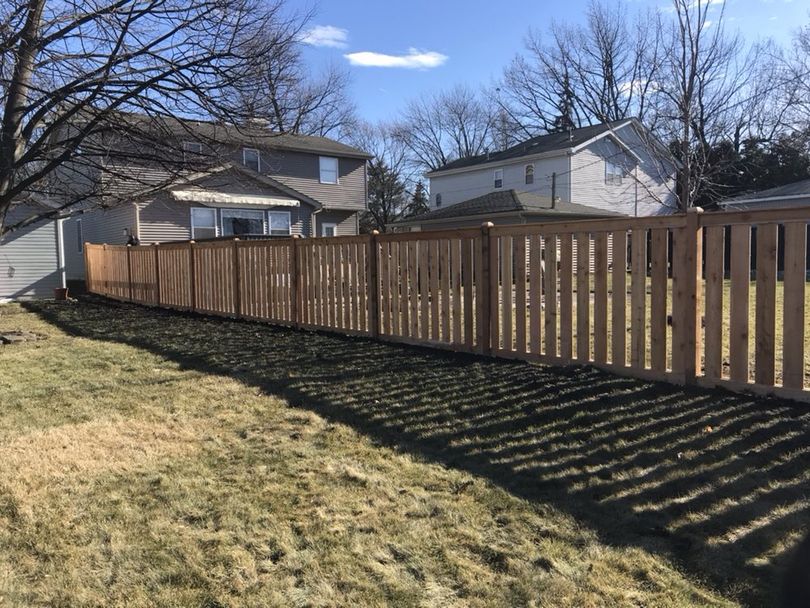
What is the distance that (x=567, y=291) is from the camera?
18.9 feet

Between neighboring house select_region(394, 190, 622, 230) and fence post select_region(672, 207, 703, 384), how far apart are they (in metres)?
15.0

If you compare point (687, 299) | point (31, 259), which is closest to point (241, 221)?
point (31, 259)

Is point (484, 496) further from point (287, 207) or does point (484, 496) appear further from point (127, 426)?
point (287, 207)

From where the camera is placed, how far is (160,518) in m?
3.00

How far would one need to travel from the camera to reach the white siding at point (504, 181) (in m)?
28.2

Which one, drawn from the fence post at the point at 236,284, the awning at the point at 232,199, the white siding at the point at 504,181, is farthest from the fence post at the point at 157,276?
the white siding at the point at 504,181

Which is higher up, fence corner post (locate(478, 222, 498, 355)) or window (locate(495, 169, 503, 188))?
window (locate(495, 169, 503, 188))

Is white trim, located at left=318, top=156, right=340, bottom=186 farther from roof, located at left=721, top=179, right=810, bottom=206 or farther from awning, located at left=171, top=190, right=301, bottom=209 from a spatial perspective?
roof, located at left=721, top=179, right=810, bottom=206

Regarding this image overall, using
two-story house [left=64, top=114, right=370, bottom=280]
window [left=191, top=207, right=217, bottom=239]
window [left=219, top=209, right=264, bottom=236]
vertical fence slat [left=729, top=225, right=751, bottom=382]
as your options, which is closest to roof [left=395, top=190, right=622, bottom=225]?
two-story house [left=64, top=114, right=370, bottom=280]

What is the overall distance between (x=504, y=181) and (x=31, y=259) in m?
21.9

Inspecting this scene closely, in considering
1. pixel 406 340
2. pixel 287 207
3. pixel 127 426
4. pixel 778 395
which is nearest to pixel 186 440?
pixel 127 426

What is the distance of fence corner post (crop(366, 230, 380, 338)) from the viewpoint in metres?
7.79

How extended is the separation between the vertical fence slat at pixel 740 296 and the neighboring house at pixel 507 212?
15374mm

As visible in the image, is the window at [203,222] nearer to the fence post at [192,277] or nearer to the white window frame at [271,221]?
the white window frame at [271,221]
